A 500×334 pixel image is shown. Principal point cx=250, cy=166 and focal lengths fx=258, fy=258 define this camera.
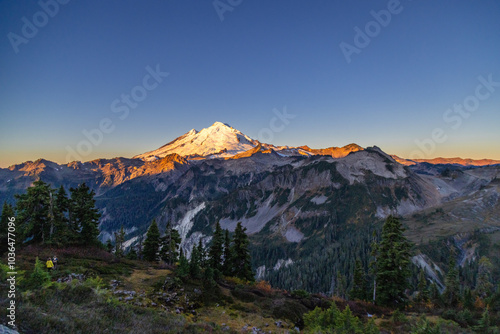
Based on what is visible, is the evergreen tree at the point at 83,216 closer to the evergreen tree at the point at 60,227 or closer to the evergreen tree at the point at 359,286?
the evergreen tree at the point at 60,227

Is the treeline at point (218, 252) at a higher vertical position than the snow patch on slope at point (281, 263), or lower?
higher

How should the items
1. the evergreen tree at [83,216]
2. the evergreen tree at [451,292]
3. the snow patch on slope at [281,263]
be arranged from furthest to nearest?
the snow patch on slope at [281,263] < the evergreen tree at [83,216] < the evergreen tree at [451,292]

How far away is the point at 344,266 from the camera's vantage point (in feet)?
414

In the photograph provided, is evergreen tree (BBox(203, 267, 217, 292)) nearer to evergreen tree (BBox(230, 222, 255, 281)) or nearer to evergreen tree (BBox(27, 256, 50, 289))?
evergreen tree (BBox(27, 256, 50, 289))

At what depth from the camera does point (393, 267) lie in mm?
31438

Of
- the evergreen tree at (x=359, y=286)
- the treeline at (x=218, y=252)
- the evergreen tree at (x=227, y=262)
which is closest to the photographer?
the treeline at (x=218, y=252)

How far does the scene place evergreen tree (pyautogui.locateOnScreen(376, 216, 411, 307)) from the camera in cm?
3086

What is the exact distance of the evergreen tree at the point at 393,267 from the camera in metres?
30.9

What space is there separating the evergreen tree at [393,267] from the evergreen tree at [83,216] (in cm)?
3697

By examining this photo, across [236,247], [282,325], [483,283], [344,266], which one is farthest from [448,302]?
[344,266]

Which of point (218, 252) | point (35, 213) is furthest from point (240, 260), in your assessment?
point (35, 213)

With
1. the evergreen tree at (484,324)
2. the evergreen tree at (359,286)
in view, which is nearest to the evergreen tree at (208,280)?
the evergreen tree at (484,324)

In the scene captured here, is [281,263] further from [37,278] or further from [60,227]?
[37,278]

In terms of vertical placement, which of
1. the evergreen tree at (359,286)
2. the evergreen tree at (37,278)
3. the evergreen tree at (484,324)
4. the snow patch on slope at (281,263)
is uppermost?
the evergreen tree at (37,278)
